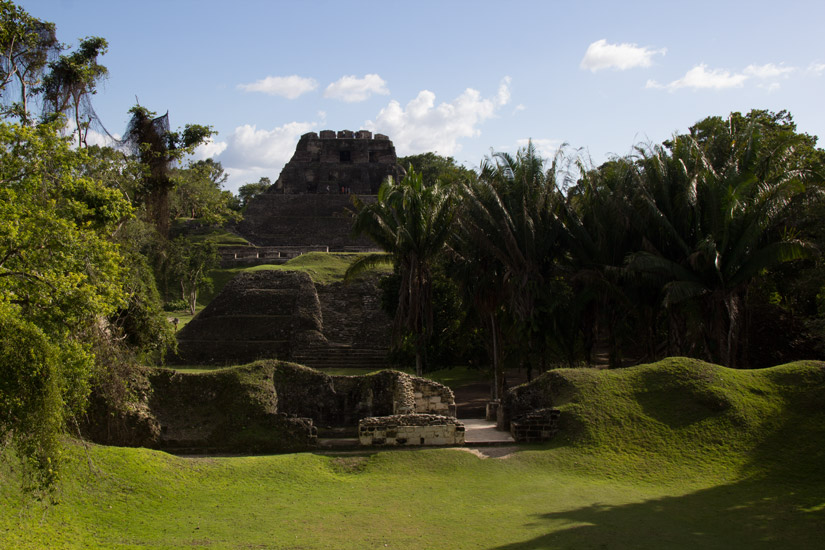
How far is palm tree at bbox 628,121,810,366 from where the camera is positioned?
15.2 meters

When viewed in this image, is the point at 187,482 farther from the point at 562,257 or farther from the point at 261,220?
the point at 261,220

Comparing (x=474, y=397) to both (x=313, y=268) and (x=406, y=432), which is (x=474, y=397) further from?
(x=313, y=268)

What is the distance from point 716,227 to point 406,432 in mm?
8418

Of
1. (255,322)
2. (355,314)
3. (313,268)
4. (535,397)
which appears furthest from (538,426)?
(313,268)

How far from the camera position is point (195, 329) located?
2562 cm

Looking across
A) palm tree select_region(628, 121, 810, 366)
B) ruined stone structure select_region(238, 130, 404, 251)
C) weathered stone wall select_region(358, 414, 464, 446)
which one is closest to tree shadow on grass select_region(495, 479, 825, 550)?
weathered stone wall select_region(358, 414, 464, 446)

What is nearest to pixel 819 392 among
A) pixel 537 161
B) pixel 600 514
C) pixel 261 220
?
pixel 600 514

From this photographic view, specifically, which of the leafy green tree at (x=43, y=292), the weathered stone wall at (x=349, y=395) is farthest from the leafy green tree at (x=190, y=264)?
the leafy green tree at (x=43, y=292)

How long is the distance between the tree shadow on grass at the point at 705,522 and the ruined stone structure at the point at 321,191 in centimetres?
3299

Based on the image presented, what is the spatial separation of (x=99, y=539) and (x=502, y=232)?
11548mm

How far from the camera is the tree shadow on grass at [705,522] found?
812 centimetres

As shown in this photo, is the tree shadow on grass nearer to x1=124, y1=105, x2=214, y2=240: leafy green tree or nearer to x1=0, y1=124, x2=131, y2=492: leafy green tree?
x1=0, y1=124, x2=131, y2=492: leafy green tree

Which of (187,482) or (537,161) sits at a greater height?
(537,161)

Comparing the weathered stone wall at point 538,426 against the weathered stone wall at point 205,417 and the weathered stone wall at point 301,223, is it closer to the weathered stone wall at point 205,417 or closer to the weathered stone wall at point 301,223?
the weathered stone wall at point 205,417
